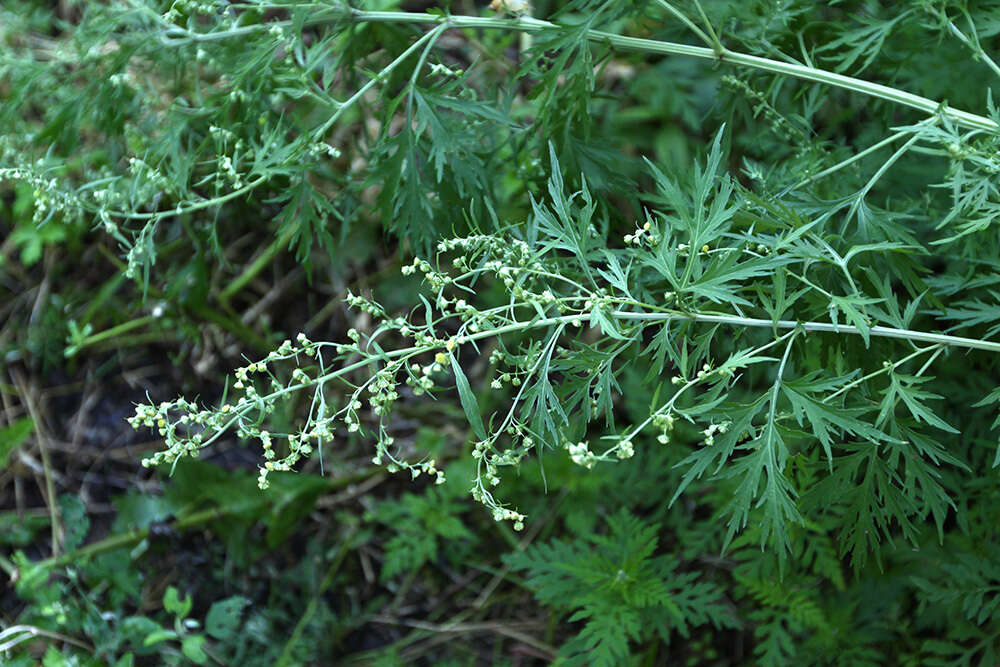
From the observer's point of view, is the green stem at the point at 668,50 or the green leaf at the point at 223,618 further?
the green leaf at the point at 223,618

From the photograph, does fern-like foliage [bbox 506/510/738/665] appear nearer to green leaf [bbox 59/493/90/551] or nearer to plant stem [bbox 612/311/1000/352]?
plant stem [bbox 612/311/1000/352]

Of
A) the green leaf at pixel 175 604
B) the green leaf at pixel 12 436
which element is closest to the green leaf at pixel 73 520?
the green leaf at pixel 12 436

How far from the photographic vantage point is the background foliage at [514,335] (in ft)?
5.38

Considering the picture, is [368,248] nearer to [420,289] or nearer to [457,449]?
[420,289]

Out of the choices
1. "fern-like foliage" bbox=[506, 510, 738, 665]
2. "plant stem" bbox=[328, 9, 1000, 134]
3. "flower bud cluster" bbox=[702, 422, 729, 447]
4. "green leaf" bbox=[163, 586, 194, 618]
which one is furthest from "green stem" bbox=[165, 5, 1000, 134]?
"green leaf" bbox=[163, 586, 194, 618]

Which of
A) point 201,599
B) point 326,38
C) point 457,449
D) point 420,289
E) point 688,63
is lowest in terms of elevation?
point 201,599

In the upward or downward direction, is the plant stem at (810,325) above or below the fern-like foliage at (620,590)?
above

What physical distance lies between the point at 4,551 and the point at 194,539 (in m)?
0.81

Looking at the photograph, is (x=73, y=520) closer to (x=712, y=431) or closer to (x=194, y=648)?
(x=194, y=648)

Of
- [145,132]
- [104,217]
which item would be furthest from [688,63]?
[104,217]

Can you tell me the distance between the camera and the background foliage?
164 cm

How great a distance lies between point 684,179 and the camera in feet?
6.37

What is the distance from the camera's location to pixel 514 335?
2.30 m

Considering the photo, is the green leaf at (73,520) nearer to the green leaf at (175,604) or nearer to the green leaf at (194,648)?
the green leaf at (175,604)
